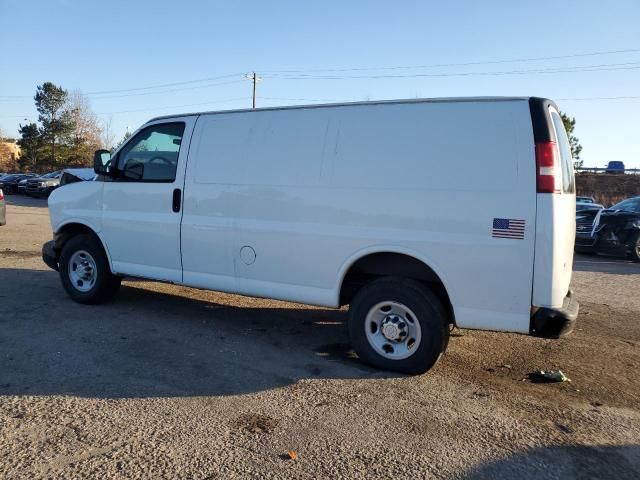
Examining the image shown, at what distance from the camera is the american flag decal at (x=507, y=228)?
394 centimetres

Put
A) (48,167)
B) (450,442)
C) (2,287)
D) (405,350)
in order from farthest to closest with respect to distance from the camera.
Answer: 1. (48,167)
2. (2,287)
3. (405,350)
4. (450,442)

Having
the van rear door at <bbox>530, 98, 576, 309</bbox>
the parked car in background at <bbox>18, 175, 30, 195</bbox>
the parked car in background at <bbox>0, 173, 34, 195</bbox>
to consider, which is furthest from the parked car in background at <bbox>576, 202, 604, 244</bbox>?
the parked car in background at <bbox>0, 173, 34, 195</bbox>

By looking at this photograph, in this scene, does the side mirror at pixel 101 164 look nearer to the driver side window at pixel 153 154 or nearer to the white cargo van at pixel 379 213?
the driver side window at pixel 153 154

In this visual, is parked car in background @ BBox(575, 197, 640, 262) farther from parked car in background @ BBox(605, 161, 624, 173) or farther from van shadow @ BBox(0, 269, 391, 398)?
parked car in background @ BBox(605, 161, 624, 173)

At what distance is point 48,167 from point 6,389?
6811cm

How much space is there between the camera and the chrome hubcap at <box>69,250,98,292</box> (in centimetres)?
638

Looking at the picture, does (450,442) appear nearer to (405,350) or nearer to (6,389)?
(405,350)

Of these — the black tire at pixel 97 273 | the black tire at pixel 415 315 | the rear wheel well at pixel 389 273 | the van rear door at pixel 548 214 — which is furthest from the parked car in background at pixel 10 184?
the van rear door at pixel 548 214

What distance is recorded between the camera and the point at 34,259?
9594 mm

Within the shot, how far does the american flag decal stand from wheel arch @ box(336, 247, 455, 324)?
558 millimetres

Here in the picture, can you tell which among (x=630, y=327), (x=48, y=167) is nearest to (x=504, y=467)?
(x=630, y=327)

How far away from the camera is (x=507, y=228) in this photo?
3.98 m

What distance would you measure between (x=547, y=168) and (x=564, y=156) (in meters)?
0.73

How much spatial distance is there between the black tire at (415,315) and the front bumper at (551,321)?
712mm
